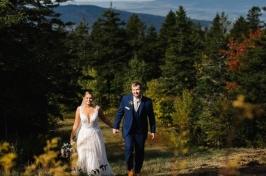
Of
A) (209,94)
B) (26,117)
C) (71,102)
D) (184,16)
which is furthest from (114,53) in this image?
(26,117)

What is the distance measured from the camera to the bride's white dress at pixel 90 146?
34.8ft

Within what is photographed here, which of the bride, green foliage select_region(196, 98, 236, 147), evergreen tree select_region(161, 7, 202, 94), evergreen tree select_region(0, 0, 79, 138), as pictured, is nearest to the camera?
the bride

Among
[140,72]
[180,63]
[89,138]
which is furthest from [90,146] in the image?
[140,72]

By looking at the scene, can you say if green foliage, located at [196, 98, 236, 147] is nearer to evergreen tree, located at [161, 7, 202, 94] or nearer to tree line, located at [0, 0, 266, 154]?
tree line, located at [0, 0, 266, 154]

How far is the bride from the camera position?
416 inches

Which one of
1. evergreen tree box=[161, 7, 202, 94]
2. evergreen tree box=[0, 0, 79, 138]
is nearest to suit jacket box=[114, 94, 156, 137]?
evergreen tree box=[0, 0, 79, 138]

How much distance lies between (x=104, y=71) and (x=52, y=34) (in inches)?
1411

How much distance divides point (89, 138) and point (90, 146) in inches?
5.7

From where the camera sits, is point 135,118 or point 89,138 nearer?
point 135,118

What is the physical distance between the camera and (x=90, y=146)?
10.7m

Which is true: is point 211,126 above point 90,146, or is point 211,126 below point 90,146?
below

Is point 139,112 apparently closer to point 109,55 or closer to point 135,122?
point 135,122

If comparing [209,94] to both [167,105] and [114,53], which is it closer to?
[167,105]

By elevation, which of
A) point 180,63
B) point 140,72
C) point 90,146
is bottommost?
point 140,72
